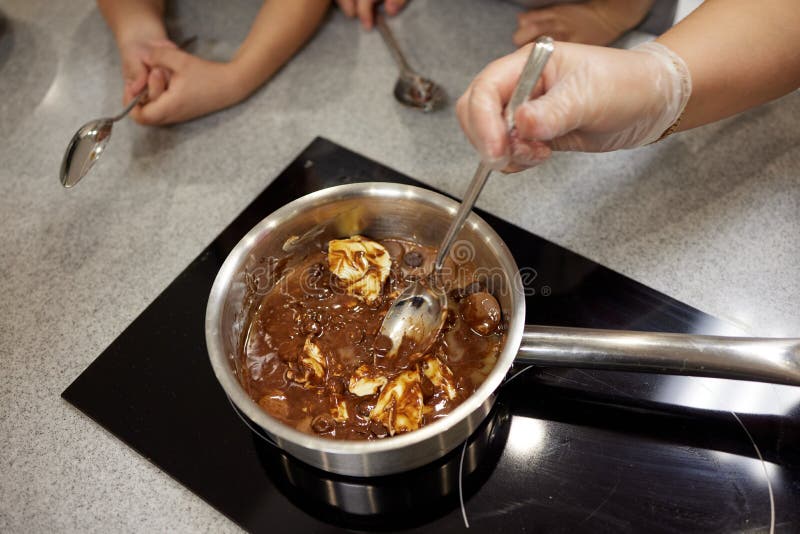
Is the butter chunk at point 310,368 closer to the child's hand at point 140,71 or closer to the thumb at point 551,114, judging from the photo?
the thumb at point 551,114

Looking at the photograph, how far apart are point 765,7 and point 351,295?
2.49 ft

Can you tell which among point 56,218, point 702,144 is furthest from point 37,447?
point 702,144

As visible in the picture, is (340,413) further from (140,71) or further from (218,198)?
(140,71)

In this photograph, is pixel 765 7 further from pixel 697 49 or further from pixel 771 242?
pixel 771 242

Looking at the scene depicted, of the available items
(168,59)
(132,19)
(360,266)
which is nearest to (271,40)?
(168,59)

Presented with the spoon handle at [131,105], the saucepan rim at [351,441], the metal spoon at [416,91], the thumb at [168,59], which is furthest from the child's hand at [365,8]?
the saucepan rim at [351,441]

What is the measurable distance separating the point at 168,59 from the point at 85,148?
0.82ft

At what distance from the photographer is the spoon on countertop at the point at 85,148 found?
3.63 ft

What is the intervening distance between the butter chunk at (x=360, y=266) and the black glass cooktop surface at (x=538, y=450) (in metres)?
0.23

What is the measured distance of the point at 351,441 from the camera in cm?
71

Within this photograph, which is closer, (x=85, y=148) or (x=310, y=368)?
(x=310, y=368)

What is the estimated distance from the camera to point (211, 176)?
1160 mm

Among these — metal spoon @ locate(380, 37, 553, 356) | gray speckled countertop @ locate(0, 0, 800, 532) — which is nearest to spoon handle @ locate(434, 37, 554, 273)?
metal spoon @ locate(380, 37, 553, 356)

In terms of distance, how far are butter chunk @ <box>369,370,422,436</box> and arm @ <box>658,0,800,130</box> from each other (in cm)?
60
